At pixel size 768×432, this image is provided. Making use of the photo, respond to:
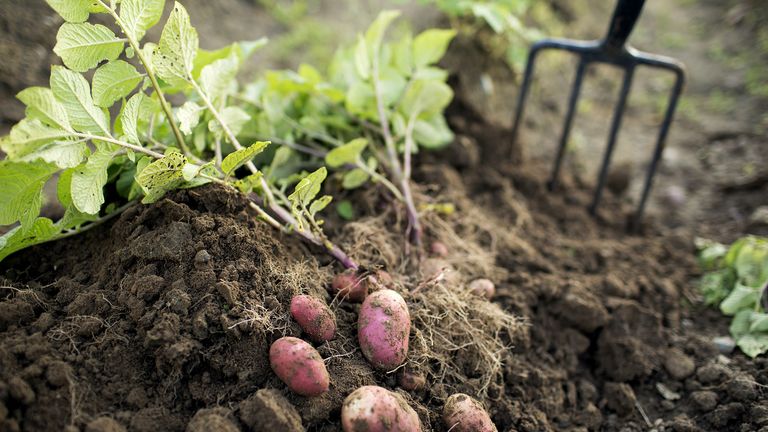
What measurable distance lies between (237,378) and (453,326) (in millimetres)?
664

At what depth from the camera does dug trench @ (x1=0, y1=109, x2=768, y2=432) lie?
124 cm

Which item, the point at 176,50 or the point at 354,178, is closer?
the point at 176,50

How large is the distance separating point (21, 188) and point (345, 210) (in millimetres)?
1010

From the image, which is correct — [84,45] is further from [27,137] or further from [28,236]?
[28,236]

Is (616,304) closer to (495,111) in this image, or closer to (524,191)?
(524,191)

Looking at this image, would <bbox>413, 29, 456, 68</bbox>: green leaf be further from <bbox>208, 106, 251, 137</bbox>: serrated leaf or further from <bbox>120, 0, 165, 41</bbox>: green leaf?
<bbox>120, 0, 165, 41</bbox>: green leaf

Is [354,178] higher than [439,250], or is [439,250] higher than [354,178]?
[354,178]

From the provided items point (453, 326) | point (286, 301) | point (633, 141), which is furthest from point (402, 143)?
point (633, 141)

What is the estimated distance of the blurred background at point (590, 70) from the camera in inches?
104

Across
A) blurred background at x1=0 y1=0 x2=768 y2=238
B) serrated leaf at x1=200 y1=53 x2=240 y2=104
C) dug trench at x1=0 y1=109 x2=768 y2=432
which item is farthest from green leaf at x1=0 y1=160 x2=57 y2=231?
blurred background at x1=0 y1=0 x2=768 y2=238

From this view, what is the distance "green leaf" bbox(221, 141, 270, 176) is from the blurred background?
147 centimetres

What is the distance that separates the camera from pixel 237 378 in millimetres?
1312

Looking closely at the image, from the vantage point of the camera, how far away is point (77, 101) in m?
1.39

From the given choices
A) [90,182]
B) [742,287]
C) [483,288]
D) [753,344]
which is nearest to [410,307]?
[483,288]
